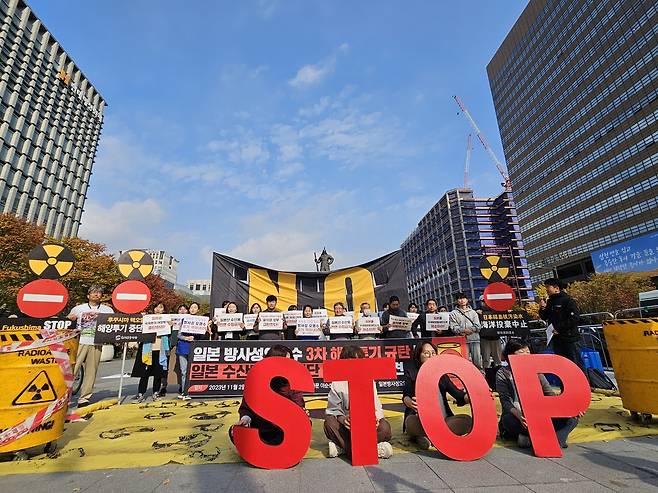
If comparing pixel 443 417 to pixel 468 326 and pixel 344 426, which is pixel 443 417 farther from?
pixel 468 326

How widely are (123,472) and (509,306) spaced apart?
26.5 feet

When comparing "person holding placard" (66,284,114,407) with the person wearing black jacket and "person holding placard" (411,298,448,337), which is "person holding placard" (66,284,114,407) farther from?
the person wearing black jacket

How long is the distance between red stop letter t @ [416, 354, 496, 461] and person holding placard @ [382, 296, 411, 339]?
394 centimetres

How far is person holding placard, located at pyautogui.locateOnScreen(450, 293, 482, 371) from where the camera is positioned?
7.55 m

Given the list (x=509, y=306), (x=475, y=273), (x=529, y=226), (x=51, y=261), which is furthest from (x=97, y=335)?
(x=475, y=273)

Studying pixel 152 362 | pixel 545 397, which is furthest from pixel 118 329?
pixel 545 397

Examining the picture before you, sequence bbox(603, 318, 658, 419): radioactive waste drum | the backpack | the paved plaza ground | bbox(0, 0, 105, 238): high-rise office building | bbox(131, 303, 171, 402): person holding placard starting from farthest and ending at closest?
bbox(0, 0, 105, 238): high-rise office building → bbox(131, 303, 171, 402): person holding placard → the backpack → bbox(603, 318, 658, 419): radioactive waste drum → the paved plaza ground

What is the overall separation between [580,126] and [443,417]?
66.1 metres

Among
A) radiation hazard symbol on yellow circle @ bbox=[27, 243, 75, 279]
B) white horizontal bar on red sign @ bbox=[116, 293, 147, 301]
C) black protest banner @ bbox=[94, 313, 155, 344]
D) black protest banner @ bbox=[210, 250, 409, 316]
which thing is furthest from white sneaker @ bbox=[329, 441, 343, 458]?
black protest banner @ bbox=[210, 250, 409, 316]

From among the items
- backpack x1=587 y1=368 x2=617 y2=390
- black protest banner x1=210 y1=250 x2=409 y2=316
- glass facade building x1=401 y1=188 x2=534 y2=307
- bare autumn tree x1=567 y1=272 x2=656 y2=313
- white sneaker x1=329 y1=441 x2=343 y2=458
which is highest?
glass facade building x1=401 y1=188 x2=534 y2=307

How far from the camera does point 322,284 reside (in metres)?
10.4

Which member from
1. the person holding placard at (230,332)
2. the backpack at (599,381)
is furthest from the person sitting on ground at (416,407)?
the backpack at (599,381)

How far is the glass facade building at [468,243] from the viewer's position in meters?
96.9

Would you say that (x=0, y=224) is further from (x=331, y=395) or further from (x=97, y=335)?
(x=331, y=395)
